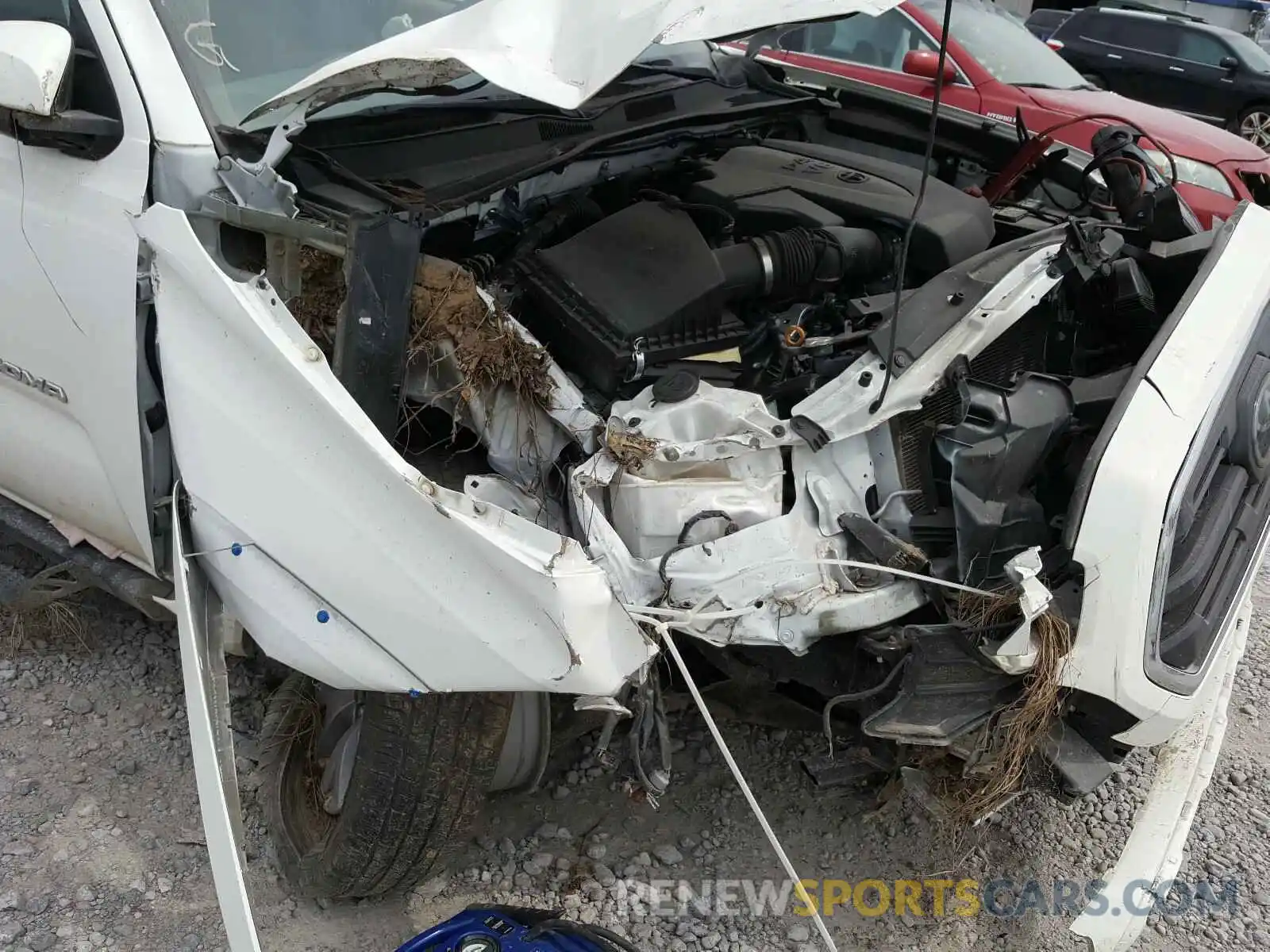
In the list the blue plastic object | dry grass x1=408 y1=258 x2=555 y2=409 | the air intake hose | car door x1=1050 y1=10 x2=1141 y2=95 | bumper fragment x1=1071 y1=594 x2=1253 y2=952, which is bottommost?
the blue plastic object

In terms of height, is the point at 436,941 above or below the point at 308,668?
below

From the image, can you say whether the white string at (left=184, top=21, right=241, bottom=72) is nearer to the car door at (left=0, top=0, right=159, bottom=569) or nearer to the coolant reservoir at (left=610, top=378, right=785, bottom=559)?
the car door at (left=0, top=0, right=159, bottom=569)

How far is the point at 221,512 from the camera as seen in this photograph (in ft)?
5.98

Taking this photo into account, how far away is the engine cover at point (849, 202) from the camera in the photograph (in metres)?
2.50

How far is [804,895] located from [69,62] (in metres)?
2.09

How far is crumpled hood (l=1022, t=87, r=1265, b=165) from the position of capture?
5730 millimetres

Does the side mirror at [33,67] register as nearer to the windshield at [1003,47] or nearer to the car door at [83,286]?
the car door at [83,286]

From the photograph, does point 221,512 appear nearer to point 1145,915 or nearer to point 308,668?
point 308,668

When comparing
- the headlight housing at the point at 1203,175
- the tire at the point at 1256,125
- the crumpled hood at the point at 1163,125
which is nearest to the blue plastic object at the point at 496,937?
the crumpled hood at the point at 1163,125

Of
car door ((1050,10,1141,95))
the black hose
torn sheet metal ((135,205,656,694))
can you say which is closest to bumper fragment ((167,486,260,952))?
torn sheet metal ((135,205,656,694))

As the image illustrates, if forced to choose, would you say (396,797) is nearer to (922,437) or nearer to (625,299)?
(625,299)

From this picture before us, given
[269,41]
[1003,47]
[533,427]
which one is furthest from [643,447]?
[1003,47]

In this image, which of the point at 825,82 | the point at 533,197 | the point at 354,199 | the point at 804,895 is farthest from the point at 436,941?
the point at 825,82

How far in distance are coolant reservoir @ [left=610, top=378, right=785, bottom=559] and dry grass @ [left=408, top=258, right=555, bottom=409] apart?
18 centimetres
